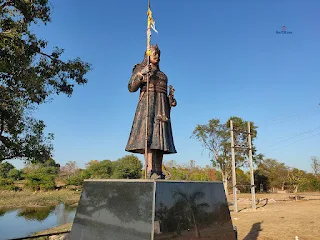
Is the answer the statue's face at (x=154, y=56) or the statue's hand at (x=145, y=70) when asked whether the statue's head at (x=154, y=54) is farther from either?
the statue's hand at (x=145, y=70)

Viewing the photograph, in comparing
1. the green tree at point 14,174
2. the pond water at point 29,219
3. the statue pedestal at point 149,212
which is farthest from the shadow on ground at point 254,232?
the green tree at point 14,174

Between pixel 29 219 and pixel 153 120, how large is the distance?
1586 centimetres

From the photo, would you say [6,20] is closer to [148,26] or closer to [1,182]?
[148,26]

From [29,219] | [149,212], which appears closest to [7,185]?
[29,219]

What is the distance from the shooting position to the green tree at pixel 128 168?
102 feet

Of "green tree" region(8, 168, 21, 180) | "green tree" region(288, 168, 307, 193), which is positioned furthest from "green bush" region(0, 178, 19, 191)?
"green tree" region(288, 168, 307, 193)

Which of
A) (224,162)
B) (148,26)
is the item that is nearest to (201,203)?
(148,26)

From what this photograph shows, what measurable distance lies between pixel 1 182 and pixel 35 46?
26268 millimetres

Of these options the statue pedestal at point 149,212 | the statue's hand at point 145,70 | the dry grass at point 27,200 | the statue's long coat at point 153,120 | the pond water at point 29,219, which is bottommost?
the pond water at point 29,219

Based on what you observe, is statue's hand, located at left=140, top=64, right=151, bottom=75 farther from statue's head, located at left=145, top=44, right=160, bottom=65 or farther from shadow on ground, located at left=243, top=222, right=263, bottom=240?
shadow on ground, located at left=243, top=222, right=263, bottom=240

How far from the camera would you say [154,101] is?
12.7 ft

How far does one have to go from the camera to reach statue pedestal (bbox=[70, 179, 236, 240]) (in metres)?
2.45

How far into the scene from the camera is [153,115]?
12.4 feet

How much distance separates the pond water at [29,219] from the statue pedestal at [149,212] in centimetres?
1110
